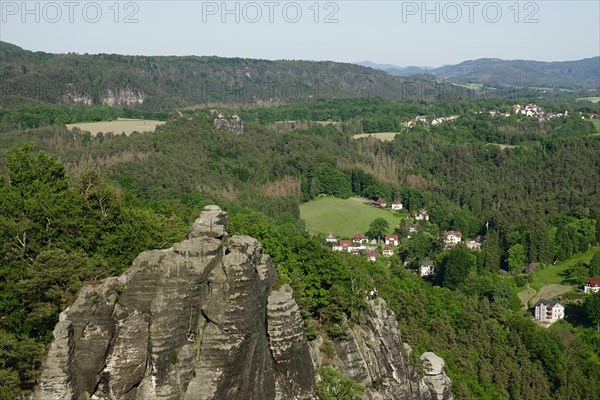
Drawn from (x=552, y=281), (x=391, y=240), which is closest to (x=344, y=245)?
(x=391, y=240)

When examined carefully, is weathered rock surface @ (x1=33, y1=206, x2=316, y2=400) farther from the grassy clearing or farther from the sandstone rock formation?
the sandstone rock formation

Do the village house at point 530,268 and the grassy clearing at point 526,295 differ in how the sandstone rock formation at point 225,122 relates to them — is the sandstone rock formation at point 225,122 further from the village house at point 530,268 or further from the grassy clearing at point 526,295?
the grassy clearing at point 526,295

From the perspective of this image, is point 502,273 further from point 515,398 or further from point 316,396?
point 316,396

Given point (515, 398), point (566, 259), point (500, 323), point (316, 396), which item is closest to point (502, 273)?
point (566, 259)

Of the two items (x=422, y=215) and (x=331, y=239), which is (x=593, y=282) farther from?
(x=422, y=215)

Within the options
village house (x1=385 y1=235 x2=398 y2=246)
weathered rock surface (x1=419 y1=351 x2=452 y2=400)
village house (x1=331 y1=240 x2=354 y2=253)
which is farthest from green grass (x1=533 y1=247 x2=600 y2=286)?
weathered rock surface (x1=419 y1=351 x2=452 y2=400)

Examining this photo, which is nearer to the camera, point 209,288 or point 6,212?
point 209,288
